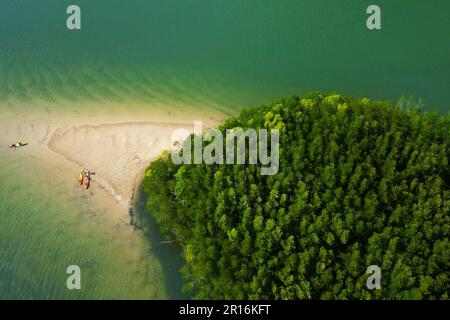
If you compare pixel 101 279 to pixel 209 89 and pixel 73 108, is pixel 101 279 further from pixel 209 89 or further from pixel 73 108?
pixel 209 89

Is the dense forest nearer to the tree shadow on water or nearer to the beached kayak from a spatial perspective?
the tree shadow on water

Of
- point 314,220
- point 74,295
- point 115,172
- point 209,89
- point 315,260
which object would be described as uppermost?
point 209,89

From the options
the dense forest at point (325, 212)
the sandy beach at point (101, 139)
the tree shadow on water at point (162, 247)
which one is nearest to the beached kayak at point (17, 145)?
the sandy beach at point (101, 139)

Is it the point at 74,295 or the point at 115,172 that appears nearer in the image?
the point at 74,295

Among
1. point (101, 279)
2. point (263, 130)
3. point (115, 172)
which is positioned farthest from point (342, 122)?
point (101, 279)

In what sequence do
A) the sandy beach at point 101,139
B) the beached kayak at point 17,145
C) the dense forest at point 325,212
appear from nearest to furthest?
the dense forest at point 325,212, the sandy beach at point 101,139, the beached kayak at point 17,145

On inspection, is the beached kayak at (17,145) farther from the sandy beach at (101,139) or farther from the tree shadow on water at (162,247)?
the tree shadow on water at (162,247)
